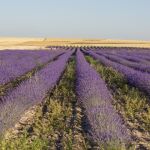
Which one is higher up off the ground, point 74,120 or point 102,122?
point 102,122

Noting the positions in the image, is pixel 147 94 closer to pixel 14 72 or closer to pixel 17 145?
pixel 14 72

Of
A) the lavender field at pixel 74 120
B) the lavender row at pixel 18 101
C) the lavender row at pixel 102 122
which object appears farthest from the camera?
the lavender row at pixel 18 101

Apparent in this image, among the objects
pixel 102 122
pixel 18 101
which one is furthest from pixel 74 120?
pixel 102 122

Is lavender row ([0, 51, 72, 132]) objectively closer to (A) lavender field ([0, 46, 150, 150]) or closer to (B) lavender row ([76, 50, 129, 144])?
(A) lavender field ([0, 46, 150, 150])

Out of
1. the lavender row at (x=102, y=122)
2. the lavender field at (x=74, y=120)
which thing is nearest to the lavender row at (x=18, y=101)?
the lavender field at (x=74, y=120)

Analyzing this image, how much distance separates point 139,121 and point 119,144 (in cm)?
338

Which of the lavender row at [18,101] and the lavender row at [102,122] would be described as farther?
the lavender row at [18,101]

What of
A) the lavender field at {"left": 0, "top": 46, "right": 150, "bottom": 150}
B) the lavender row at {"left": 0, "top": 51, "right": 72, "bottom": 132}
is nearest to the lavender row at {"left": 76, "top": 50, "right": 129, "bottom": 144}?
the lavender field at {"left": 0, "top": 46, "right": 150, "bottom": 150}

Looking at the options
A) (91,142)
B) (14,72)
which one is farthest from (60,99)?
(91,142)

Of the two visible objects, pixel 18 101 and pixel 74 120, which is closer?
pixel 18 101

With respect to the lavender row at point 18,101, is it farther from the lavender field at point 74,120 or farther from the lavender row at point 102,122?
the lavender row at point 102,122

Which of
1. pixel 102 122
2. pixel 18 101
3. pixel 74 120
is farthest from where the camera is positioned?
pixel 74 120

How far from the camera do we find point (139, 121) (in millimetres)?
8469

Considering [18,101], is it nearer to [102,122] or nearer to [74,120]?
[74,120]
